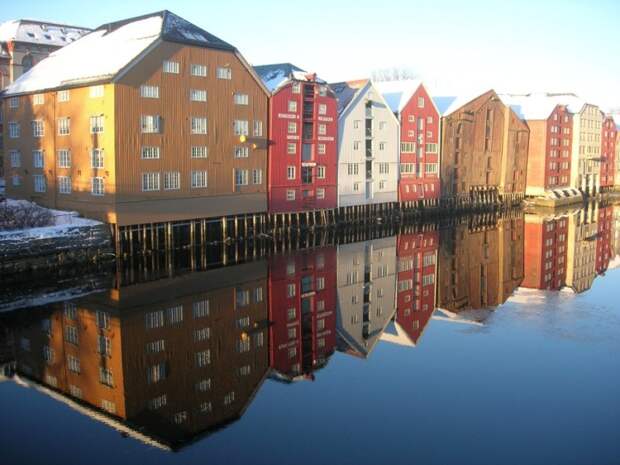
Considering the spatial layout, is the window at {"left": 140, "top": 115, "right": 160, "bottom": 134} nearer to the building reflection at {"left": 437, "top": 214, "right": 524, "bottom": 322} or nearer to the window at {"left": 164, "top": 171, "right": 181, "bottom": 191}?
the window at {"left": 164, "top": 171, "right": 181, "bottom": 191}

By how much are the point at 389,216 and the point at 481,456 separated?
117 ft

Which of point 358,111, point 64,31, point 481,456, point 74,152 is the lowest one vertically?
point 481,456

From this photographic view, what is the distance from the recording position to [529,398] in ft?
44.2

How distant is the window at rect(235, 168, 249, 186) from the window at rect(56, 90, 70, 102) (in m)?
9.00

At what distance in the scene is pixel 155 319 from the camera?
61.6 feet

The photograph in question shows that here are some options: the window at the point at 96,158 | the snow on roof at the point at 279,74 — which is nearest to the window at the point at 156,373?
the window at the point at 96,158

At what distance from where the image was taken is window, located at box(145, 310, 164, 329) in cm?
1817

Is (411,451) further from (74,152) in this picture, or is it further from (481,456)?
(74,152)

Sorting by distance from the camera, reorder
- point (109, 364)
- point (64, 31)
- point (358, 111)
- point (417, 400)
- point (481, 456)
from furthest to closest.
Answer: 1. point (64, 31)
2. point (358, 111)
3. point (109, 364)
4. point (417, 400)
5. point (481, 456)

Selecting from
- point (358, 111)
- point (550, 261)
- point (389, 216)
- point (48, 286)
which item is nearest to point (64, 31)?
point (358, 111)

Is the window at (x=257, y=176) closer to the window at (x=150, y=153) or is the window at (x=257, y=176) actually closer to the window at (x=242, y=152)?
the window at (x=242, y=152)

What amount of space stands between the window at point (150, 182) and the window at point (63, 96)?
5.56 metres

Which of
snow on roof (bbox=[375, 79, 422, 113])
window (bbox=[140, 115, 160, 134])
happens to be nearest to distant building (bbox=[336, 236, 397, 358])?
window (bbox=[140, 115, 160, 134])

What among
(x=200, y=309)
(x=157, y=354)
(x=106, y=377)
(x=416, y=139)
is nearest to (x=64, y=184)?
(x=200, y=309)
